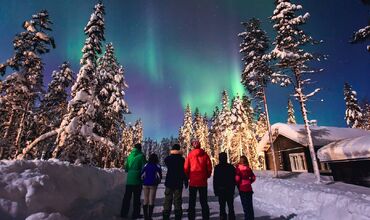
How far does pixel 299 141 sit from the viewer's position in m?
26.8

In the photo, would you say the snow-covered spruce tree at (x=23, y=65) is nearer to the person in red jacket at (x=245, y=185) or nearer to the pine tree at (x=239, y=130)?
the person in red jacket at (x=245, y=185)

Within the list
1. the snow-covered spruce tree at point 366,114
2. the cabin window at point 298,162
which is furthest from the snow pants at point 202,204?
the snow-covered spruce tree at point 366,114

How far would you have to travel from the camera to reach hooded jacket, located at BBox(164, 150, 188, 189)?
25.4 feet

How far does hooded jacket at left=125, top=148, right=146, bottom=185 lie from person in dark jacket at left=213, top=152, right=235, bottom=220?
A: 2503 millimetres

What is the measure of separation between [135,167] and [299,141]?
22661 mm

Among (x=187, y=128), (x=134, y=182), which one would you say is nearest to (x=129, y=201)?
(x=134, y=182)

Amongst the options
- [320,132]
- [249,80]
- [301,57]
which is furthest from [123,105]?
[320,132]

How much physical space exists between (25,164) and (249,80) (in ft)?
82.0

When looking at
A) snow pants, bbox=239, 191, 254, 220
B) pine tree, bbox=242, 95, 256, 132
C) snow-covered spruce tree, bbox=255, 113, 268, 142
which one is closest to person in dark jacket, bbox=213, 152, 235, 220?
snow pants, bbox=239, 191, 254, 220

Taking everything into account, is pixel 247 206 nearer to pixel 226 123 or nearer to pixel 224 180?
pixel 224 180

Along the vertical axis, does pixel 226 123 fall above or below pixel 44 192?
above

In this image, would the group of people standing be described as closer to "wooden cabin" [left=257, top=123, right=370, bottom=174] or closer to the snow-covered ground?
the snow-covered ground

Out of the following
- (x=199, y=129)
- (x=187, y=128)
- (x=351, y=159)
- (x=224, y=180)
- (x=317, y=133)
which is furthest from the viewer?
(x=199, y=129)

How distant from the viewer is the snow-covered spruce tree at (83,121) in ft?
62.2
